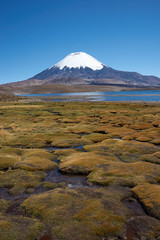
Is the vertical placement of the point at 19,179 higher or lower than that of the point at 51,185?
higher

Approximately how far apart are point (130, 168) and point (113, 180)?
3.47 metres

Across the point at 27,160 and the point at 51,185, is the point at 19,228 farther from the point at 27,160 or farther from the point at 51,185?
the point at 27,160

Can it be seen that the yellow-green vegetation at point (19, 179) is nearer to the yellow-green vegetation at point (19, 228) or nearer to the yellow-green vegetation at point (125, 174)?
the yellow-green vegetation at point (19, 228)

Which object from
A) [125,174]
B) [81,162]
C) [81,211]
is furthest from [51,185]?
[125,174]

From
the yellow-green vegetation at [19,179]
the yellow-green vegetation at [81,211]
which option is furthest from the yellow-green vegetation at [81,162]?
the yellow-green vegetation at [81,211]

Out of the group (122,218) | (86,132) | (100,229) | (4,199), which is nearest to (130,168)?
(122,218)

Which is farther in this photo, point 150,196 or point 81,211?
point 150,196

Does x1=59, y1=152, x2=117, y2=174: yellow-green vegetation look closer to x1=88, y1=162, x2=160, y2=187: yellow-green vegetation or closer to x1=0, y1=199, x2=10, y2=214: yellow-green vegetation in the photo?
x1=88, y1=162, x2=160, y2=187: yellow-green vegetation

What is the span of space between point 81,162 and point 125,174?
5.42m

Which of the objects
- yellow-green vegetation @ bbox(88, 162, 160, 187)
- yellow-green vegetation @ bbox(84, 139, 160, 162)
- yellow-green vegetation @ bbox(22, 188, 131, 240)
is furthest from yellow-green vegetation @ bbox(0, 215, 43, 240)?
yellow-green vegetation @ bbox(84, 139, 160, 162)

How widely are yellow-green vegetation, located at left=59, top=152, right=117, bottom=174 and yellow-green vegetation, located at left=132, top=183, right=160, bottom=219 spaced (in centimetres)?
605

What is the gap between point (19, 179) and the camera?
18297 mm

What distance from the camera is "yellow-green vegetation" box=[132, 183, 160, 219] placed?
530 inches

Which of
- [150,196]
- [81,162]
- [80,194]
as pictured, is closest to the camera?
[150,196]
